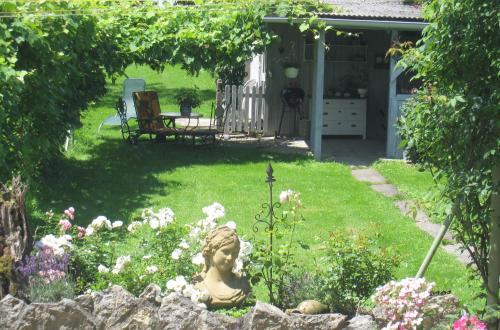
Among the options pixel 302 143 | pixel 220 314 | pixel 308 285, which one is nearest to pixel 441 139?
pixel 308 285

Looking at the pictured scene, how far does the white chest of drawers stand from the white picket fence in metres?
1.26

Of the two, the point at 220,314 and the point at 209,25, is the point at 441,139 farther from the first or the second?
the point at 209,25

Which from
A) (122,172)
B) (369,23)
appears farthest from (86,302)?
(369,23)

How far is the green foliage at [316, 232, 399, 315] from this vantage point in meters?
5.86

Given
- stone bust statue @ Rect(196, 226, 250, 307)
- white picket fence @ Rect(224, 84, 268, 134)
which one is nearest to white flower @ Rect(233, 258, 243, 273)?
stone bust statue @ Rect(196, 226, 250, 307)

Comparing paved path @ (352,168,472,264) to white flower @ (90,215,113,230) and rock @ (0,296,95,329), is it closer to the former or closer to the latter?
white flower @ (90,215,113,230)

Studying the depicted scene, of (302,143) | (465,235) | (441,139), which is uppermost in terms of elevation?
(441,139)

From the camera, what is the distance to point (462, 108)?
534 cm

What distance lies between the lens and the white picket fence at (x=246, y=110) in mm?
15797

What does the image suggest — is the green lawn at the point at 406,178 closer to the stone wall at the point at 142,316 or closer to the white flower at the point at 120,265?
the stone wall at the point at 142,316

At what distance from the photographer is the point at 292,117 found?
54.0ft

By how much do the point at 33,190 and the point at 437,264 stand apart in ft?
17.5

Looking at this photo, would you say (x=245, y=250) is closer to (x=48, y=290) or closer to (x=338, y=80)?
(x=48, y=290)

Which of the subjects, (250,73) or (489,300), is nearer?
(489,300)
